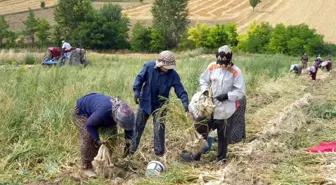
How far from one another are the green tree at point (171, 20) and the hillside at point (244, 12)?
3.22 meters

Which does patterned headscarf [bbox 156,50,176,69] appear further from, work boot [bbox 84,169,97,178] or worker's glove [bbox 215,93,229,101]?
work boot [bbox 84,169,97,178]

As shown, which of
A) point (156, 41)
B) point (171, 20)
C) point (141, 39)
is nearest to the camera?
point (141, 39)

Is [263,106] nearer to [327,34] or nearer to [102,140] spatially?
[102,140]

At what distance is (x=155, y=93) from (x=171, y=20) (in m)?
45.4

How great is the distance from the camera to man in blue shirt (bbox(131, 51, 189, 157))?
539 cm

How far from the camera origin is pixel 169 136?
6.39 metres

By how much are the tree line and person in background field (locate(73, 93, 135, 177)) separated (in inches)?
1536

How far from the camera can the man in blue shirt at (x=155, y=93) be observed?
17.7 feet

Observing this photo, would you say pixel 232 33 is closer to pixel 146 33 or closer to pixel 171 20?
pixel 171 20

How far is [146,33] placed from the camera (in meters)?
47.7

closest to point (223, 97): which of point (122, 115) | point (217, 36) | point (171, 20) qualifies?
point (122, 115)

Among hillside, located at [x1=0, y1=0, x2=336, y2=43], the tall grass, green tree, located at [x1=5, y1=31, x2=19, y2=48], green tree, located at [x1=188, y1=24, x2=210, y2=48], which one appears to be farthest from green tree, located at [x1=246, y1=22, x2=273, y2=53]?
the tall grass

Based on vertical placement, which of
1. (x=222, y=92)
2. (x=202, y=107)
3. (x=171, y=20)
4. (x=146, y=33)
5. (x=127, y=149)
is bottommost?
(x=146, y=33)

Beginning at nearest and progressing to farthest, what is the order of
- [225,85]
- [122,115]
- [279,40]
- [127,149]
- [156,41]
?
[122,115]
[127,149]
[225,85]
[279,40]
[156,41]
